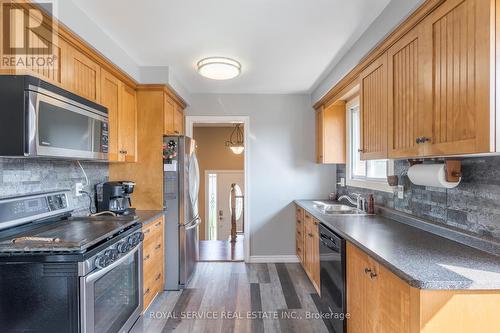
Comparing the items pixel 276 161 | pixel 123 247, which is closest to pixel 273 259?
pixel 276 161

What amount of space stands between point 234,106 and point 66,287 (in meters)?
3.10

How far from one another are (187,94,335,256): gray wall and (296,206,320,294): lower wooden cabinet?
276 mm

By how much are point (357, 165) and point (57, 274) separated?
3212mm

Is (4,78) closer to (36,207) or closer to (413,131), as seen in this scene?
(36,207)

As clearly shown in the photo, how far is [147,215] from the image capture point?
8.98ft

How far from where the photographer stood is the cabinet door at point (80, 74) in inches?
75.6

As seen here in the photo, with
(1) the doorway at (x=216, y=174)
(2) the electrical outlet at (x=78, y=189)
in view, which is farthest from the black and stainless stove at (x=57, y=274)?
(1) the doorway at (x=216, y=174)

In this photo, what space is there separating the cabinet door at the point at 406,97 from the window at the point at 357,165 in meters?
0.92

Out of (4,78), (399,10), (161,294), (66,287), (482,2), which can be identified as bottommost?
(161,294)

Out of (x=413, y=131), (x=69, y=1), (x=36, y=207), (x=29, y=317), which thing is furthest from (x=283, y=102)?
(x=29, y=317)

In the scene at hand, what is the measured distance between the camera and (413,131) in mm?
1679

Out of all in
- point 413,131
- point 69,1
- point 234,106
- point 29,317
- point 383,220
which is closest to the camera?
point 29,317

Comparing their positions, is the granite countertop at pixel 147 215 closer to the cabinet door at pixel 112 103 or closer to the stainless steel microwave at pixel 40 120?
the cabinet door at pixel 112 103

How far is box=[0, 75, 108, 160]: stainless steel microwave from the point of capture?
1407mm
